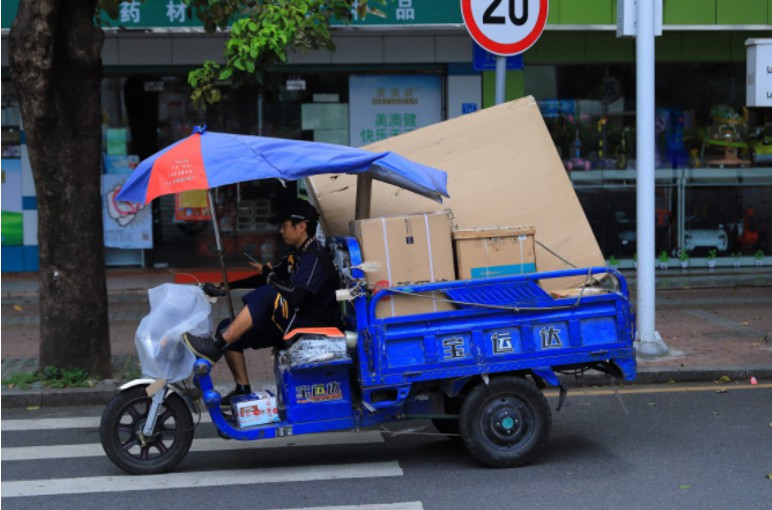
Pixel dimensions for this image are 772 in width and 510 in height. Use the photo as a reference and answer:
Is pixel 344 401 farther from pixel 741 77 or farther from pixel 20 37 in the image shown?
→ pixel 741 77

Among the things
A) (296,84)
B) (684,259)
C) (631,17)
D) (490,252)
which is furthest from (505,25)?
(684,259)

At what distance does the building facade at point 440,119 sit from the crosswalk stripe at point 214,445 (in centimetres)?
736

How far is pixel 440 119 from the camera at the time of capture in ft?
47.2

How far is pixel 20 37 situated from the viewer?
8430 millimetres

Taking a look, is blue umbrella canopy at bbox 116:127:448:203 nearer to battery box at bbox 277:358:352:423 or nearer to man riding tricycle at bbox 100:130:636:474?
man riding tricycle at bbox 100:130:636:474

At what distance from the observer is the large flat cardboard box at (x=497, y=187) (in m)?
6.82

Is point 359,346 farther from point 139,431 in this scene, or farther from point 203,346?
point 139,431

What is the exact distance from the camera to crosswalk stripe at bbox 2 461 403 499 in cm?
617

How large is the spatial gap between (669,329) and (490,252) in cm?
502

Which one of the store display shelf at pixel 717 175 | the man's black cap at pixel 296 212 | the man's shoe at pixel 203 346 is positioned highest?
the store display shelf at pixel 717 175

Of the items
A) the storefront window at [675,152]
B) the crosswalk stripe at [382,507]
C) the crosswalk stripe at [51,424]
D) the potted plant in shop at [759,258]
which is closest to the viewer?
the crosswalk stripe at [382,507]

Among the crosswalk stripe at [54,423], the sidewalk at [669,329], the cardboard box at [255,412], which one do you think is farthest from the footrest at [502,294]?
the sidewalk at [669,329]

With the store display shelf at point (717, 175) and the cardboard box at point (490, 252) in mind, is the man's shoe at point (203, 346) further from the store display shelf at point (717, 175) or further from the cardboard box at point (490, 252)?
the store display shelf at point (717, 175)

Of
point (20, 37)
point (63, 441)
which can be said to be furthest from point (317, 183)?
point (20, 37)
